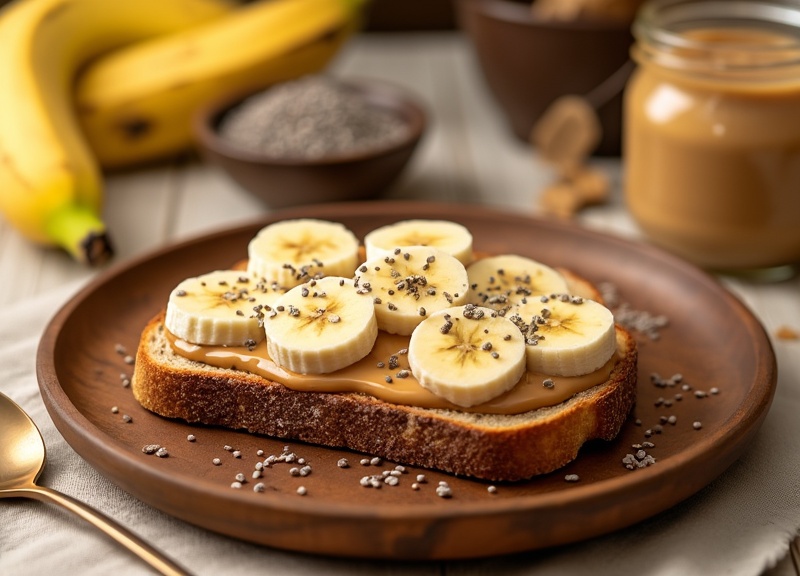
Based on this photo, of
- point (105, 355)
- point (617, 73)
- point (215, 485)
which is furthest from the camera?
A: point (617, 73)

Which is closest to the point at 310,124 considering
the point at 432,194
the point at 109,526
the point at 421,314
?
the point at 432,194

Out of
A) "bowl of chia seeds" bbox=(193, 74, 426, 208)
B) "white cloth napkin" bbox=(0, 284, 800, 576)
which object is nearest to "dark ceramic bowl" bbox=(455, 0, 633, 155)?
"bowl of chia seeds" bbox=(193, 74, 426, 208)

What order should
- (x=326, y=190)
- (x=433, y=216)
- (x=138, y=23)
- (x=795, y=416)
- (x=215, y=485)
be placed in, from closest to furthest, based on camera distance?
(x=215, y=485) < (x=795, y=416) < (x=433, y=216) < (x=326, y=190) < (x=138, y=23)

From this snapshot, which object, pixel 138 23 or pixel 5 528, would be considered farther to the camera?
pixel 138 23

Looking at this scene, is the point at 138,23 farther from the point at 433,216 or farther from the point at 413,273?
the point at 413,273

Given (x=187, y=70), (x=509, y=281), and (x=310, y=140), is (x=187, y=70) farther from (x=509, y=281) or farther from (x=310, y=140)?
(x=509, y=281)

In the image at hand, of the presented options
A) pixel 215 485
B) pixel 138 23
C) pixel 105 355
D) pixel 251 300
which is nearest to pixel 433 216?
pixel 251 300

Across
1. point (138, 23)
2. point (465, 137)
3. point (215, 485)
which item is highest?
point (138, 23)

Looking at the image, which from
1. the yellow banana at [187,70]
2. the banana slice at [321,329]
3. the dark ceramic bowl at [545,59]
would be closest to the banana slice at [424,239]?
the banana slice at [321,329]
